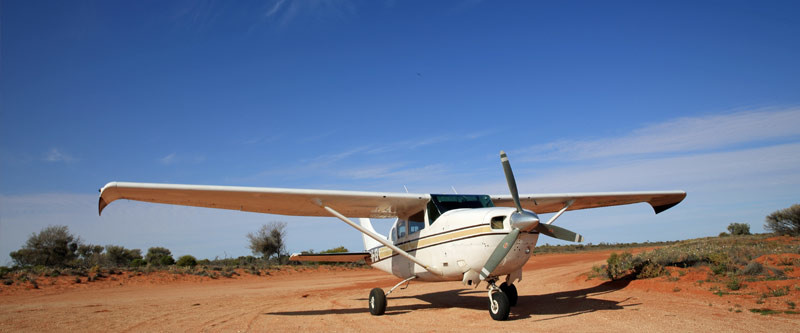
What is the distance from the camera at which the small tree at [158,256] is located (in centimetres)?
4591

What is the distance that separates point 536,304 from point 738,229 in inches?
1802

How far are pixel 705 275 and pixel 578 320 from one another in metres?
6.31

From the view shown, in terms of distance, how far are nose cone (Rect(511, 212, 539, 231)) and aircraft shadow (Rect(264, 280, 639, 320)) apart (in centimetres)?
230

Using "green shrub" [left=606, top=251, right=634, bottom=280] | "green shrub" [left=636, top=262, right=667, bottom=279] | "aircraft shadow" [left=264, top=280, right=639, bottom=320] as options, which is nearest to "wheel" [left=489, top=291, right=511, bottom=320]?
"aircraft shadow" [left=264, top=280, right=639, bottom=320]

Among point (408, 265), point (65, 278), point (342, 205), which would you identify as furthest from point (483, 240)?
point (65, 278)

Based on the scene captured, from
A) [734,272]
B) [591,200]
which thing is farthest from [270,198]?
[734,272]

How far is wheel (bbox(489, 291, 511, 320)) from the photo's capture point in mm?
8484

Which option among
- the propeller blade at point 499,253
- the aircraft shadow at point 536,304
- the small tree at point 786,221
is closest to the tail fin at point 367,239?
the aircraft shadow at point 536,304

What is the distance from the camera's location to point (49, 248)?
39312 millimetres

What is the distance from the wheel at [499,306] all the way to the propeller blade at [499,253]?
68 cm

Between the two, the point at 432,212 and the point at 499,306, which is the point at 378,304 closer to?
the point at 432,212

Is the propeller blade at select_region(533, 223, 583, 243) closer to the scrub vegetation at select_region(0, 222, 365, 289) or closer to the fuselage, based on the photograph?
the fuselage

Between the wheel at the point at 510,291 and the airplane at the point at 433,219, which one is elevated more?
the airplane at the point at 433,219

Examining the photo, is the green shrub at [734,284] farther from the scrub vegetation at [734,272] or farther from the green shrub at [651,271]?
the green shrub at [651,271]
